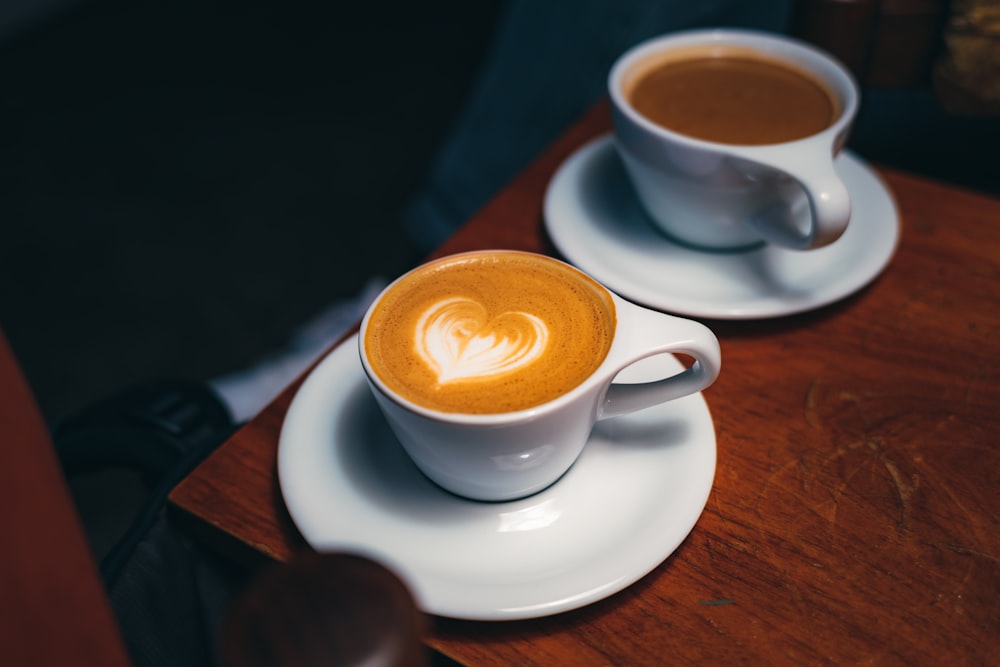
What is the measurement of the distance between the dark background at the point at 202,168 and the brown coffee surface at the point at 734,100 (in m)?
0.92

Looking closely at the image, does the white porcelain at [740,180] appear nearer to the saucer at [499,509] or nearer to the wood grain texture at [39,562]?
the saucer at [499,509]

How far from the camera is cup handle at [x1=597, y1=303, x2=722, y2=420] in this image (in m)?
0.43

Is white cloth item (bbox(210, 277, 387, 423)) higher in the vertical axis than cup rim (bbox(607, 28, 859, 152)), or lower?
lower

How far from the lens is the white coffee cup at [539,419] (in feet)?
1.31

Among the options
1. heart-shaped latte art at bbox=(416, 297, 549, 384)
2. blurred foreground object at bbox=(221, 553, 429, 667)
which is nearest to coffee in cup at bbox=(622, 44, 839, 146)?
heart-shaped latte art at bbox=(416, 297, 549, 384)

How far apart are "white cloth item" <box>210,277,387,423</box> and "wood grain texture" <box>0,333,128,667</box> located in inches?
19.8

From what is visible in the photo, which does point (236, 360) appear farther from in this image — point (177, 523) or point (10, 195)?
point (177, 523)

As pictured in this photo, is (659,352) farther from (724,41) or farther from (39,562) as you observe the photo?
(724,41)

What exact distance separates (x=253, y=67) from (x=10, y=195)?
2.27 ft

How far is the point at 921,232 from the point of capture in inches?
26.4

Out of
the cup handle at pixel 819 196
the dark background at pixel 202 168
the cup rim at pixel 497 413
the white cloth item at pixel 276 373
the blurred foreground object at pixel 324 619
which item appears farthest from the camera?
the dark background at pixel 202 168

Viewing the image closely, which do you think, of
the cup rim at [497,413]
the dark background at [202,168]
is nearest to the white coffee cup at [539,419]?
the cup rim at [497,413]

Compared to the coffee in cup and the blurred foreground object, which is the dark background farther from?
the blurred foreground object

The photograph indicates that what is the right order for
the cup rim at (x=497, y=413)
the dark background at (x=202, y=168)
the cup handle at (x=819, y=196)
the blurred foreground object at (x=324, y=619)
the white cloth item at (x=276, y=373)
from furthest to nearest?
the dark background at (x=202, y=168) < the white cloth item at (x=276, y=373) < the cup handle at (x=819, y=196) < the cup rim at (x=497, y=413) < the blurred foreground object at (x=324, y=619)
